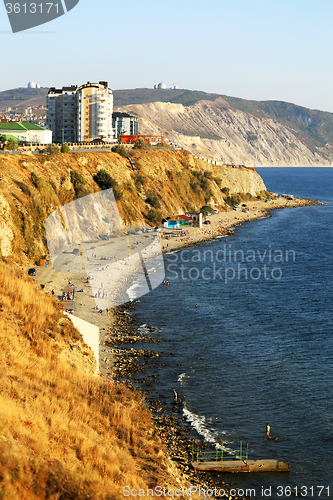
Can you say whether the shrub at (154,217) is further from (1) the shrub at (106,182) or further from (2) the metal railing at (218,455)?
(2) the metal railing at (218,455)

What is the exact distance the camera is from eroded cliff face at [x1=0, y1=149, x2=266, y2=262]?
63.6 metres

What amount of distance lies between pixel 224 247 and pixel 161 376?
55.4m

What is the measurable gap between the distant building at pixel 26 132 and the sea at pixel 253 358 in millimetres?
42966

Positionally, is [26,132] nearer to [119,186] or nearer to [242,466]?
[119,186]

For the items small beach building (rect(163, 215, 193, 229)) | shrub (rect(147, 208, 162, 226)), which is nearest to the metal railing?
shrub (rect(147, 208, 162, 226))

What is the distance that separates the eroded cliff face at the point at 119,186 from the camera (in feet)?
209

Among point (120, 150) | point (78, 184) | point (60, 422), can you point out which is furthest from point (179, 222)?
point (60, 422)

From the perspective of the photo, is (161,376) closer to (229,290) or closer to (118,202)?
(229,290)

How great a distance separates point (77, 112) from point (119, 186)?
129ft

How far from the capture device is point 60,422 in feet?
69.6

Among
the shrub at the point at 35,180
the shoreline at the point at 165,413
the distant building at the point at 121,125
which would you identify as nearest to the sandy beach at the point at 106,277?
the shoreline at the point at 165,413

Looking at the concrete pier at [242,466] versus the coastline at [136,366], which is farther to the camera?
the coastline at [136,366]

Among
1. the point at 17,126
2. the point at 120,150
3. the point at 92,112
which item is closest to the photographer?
the point at 17,126

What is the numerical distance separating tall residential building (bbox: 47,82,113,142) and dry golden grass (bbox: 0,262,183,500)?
102m
